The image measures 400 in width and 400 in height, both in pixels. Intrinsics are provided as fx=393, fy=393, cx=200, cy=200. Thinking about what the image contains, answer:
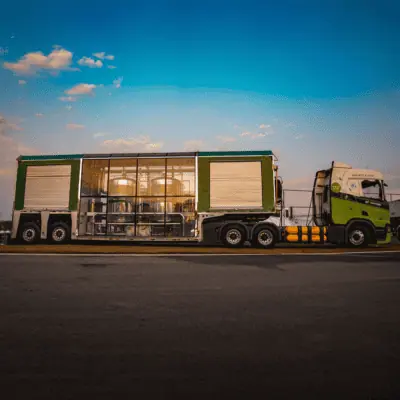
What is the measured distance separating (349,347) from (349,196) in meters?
13.6

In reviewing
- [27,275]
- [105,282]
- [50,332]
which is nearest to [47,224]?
[27,275]

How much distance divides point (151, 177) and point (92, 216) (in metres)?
3.01

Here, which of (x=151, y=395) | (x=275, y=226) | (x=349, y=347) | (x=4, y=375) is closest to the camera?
(x=151, y=395)

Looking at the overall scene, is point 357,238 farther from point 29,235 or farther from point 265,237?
point 29,235

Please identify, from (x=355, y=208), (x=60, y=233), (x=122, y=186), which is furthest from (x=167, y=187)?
(x=355, y=208)

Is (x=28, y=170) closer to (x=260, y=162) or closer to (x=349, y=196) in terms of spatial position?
(x=260, y=162)

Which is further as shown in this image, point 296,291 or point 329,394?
point 296,291

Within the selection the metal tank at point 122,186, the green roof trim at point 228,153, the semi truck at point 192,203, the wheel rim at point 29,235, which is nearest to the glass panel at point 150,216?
the semi truck at point 192,203

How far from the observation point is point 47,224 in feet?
55.2

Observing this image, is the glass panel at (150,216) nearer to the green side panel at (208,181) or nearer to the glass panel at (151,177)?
the glass panel at (151,177)

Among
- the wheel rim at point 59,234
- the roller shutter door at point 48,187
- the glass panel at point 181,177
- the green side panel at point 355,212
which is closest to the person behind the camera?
the green side panel at point 355,212

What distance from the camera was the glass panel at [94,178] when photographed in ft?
55.5

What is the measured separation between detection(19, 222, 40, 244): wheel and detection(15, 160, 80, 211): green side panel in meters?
0.89

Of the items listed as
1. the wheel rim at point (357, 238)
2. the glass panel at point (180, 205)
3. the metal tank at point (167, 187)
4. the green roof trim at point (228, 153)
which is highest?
the green roof trim at point (228, 153)
